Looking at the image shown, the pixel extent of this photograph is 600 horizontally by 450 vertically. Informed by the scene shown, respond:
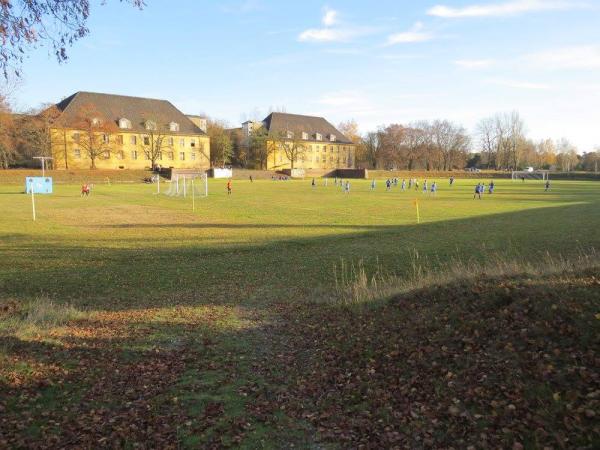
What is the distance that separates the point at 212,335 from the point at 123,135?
9234 centimetres

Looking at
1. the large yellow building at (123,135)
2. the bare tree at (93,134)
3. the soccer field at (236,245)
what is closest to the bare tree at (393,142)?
the large yellow building at (123,135)

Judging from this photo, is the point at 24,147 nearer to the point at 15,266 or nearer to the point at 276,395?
the point at 15,266

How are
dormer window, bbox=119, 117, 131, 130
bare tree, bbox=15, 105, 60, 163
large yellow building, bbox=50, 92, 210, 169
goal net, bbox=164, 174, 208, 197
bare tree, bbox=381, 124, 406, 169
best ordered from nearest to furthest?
goal net, bbox=164, 174, 208, 197 < bare tree, bbox=15, 105, 60, 163 < large yellow building, bbox=50, 92, 210, 169 < dormer window, bbox=119, 117, 131, 130 < bare tree, bbox=381, 124, 406, 169

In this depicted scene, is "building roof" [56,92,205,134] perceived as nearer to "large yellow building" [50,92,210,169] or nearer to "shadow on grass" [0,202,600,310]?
"large yellow building" [50,92,210,169]

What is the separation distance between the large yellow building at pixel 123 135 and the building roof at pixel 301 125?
16.6m

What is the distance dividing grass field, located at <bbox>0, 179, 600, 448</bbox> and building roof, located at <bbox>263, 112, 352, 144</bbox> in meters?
94.1

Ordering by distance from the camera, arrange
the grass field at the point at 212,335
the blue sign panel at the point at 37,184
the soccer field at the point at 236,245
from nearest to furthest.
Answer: the grass field at the point at 212,335 < the soccer field at the point at 236,245 < the blue sign panel at the point at 37,184

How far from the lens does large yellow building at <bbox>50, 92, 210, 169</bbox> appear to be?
279 feet

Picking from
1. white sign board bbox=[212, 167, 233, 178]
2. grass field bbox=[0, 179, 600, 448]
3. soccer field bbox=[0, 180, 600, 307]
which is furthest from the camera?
white sign board bbox=[212, 167, 233, 178]

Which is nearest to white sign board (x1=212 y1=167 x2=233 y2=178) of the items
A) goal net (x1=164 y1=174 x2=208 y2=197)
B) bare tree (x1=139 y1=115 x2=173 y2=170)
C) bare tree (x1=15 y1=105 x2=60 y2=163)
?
bare tree (x1=139 y1=115 x2=173 y2=170)

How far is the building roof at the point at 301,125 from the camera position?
372 feet

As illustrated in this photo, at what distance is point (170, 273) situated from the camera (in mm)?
14328

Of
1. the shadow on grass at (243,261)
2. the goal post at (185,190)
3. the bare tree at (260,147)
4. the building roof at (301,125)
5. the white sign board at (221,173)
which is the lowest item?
the shadow on grass at (243,261)

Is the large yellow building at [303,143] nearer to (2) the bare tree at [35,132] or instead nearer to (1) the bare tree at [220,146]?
(1) the bare tree at [220,146]
